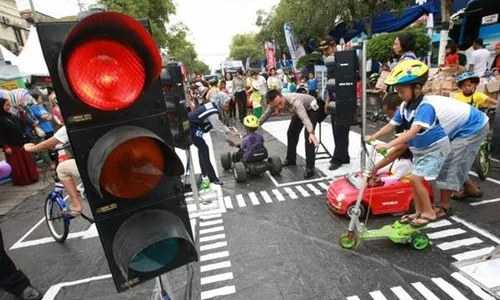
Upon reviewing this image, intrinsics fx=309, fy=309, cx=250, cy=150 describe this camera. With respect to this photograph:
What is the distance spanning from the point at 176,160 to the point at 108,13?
0.63 meters

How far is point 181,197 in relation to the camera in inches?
61.2

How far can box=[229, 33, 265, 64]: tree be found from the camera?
81.6 meters

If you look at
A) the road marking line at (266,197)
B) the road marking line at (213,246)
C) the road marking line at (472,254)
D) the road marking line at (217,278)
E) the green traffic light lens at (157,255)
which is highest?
the green traffic light lens at (157,255)

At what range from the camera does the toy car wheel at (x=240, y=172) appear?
5.88m

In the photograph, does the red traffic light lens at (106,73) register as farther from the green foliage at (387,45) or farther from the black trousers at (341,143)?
the green foliage at (387,45)

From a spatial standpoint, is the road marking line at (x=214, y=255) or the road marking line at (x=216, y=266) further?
the road marking line at (x=214, y=255)

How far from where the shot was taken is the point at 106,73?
1221 millimetres

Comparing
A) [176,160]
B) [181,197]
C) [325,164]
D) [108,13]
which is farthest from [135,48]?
[325,164]

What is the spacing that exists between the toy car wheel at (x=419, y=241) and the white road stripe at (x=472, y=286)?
1.39ft

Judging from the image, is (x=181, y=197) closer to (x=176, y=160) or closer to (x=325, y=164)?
(x=176, y=160)

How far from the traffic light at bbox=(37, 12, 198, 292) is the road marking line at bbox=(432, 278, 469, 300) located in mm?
2463

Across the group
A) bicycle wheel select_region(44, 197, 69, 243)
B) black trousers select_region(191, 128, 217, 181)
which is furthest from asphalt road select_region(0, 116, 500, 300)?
black trousers select_region(191, 128, 217, 181)

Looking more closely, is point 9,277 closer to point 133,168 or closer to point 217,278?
point 217,278

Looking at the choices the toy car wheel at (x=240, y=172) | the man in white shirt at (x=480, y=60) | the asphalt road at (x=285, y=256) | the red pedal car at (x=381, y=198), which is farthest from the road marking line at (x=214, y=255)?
the man in white shirt at (x=480, y=60)
